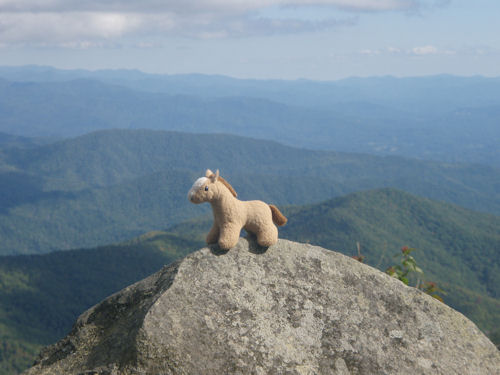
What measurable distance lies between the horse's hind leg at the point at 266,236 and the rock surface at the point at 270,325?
159 millimetres

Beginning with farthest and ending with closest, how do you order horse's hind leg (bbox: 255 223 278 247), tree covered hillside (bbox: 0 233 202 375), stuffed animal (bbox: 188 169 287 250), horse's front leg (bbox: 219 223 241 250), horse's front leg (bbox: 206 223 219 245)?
tree covered hillside (bbox: 0 233 202 375) → horse's front leg (bbox: 206 223 219 245) → horse's hind leg (bbox: 255 223 278 247) → stuffed animal (bbox: 188 169 287 250) → horse's front leg (bbox: 219 223 241 250)

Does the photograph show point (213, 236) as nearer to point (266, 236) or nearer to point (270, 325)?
point (266, 236)

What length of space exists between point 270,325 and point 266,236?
6.42 feet

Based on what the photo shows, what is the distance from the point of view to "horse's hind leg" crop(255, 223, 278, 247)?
971 centimetres

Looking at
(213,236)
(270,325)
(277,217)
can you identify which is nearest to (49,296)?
(277,217)

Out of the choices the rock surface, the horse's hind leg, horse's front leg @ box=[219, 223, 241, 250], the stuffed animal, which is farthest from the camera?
the horse's hind leg

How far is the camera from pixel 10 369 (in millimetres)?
132250

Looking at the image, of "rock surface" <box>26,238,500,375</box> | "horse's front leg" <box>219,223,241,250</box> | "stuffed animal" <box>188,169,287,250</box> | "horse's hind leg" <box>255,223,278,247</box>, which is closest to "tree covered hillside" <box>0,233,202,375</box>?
"rock surface" <box>26,238,500,375</box>

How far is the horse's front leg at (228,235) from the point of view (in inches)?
368

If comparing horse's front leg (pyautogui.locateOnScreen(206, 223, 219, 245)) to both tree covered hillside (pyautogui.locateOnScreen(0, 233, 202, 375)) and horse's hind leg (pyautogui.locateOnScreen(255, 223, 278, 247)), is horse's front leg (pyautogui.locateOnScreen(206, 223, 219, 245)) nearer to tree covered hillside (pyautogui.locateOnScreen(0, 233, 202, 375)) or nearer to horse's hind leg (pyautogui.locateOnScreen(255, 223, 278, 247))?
horse's hind leg (pyautogui.locateOnScreen(255, 223, 278, 247))

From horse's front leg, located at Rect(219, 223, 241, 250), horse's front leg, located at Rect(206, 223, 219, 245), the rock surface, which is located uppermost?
horse's front leg, located at Rect(219, 223, 241, 250)

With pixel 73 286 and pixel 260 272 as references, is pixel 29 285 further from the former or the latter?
pixel 260 272

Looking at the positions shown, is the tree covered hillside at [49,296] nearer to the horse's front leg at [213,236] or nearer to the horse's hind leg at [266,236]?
the horse's front leg at [213,236]

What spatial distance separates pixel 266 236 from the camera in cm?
973
